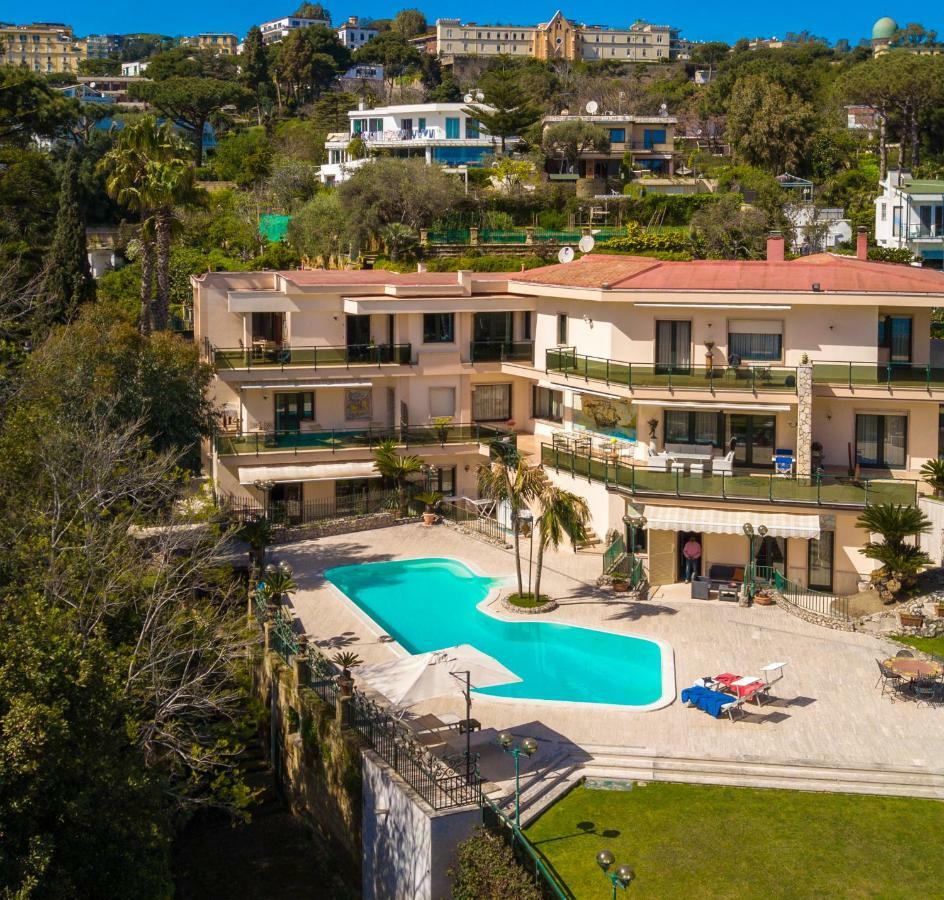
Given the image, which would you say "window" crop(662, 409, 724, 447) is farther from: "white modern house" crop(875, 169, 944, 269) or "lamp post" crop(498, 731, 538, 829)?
"white modern house" crop(875, 169, 944, 269)

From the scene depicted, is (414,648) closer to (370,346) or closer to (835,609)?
(835,609)

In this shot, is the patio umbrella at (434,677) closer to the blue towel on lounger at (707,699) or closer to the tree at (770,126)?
the blue towel on lounger at (707,699)

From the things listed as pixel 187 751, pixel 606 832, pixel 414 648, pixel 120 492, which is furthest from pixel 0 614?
pixel 414 648

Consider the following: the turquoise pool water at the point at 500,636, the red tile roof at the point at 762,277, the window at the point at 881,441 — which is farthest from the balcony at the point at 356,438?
the window at the point at 881,441

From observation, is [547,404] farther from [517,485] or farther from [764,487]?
[517,485]

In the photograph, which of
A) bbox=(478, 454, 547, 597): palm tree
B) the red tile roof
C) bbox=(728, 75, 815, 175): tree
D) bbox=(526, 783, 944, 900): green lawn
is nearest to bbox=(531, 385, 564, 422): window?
the red tile roof
